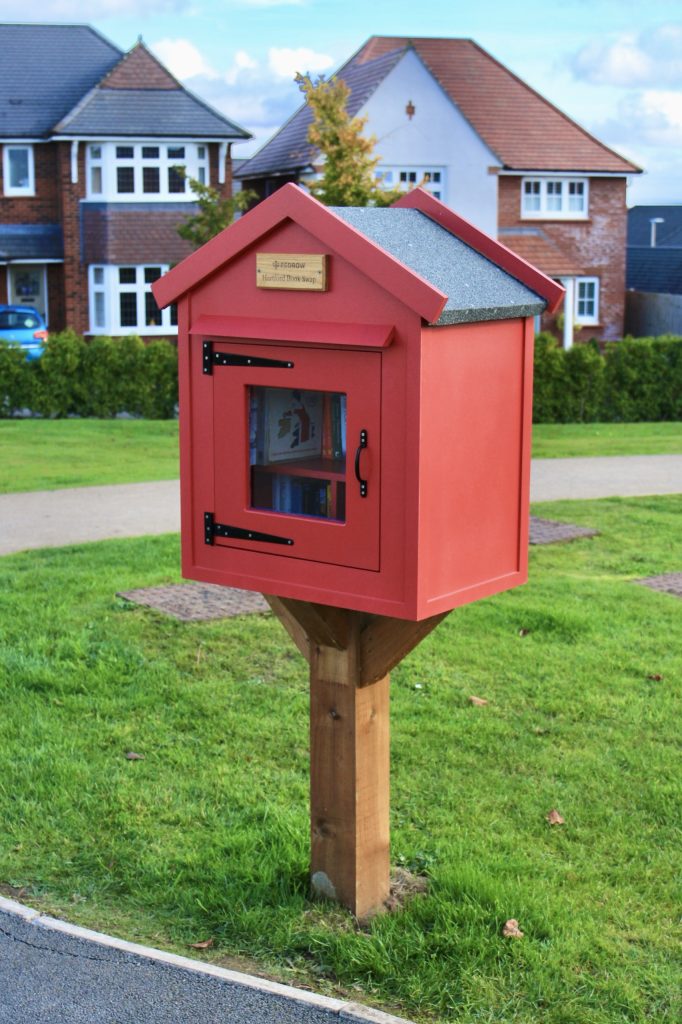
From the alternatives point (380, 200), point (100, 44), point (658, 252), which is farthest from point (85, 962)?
point (658, 252)

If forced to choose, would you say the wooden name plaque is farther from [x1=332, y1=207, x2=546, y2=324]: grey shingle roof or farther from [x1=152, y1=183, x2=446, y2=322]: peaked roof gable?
[x1=332, y1=207, x2=546, y2=324]: grey shingle roof

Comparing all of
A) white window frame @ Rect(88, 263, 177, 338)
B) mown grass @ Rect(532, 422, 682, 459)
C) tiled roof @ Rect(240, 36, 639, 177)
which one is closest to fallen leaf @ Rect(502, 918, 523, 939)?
mown grass @ Rect(532, 422, 682, 459)

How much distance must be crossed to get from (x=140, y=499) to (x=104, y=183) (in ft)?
76.6

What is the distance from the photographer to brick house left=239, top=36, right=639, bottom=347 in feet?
115

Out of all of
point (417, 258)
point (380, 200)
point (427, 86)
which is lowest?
point (417, 258)

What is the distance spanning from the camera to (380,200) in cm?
1210

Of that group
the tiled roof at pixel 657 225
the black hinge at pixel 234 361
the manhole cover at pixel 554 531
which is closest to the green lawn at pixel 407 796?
the manhole cover at pixel 554 531

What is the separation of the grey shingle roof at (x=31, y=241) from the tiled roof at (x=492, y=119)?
20.5 feet

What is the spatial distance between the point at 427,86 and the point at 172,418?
1726 cm

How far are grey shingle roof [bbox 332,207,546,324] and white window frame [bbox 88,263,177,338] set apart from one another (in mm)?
29468

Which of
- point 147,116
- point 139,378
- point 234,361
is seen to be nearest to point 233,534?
point 234,361

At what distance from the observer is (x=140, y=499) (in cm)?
1207

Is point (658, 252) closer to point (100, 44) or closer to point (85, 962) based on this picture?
point (100, 44)

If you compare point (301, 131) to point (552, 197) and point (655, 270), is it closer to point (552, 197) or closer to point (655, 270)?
point (552, 197)
